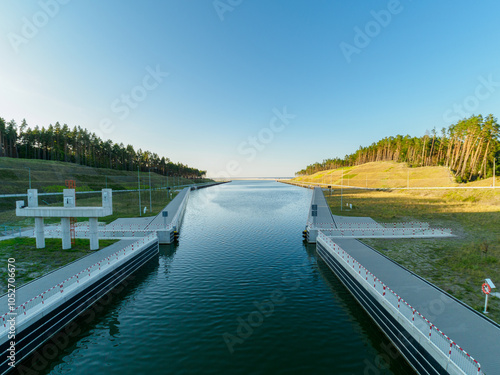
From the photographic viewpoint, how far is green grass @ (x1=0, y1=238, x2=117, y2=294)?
1917cm

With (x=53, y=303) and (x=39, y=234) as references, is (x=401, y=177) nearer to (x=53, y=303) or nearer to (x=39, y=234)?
(x=39, y=234)

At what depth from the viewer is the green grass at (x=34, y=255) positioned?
19.2m

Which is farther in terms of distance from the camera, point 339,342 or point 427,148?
point 427,148

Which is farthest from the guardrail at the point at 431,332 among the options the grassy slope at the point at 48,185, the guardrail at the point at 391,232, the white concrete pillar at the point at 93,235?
the grassy slope at the point at 48,185

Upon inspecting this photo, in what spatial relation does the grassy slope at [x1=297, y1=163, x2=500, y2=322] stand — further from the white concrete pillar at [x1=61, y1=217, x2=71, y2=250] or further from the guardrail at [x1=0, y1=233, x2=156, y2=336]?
the white concrete pillar at [x1=61, y1=217, x2=71, y2=250]

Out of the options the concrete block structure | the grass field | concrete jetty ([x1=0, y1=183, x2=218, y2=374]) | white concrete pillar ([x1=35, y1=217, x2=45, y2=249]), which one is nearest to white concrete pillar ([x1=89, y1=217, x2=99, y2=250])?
the concrete block structure

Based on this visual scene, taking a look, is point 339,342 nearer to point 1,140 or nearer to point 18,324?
point 18,324

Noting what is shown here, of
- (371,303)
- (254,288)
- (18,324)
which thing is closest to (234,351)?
(254,288)

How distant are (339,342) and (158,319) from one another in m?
11.5

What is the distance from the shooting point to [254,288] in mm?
20859

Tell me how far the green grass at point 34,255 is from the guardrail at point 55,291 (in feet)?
11.2

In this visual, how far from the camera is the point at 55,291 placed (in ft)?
52.2

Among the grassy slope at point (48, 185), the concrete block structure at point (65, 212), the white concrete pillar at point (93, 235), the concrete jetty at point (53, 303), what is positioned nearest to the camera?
the concrete jetty at point (53, 303)

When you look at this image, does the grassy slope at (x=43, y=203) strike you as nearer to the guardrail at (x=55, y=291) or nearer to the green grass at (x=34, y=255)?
the green grass at (x=34, y=255)
